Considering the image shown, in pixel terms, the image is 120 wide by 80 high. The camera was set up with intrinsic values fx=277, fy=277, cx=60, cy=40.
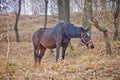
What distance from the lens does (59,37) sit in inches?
479

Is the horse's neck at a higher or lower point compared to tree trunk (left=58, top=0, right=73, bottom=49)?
lower

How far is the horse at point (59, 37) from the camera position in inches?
465

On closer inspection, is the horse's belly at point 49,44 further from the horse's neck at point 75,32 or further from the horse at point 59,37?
the horse's neck at point 75,32

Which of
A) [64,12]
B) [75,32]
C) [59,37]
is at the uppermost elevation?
[64,12]

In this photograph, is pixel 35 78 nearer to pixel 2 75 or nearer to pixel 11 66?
pixel 2 75

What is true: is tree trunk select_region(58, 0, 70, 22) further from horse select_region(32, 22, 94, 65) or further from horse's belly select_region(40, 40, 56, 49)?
horse's belly select_region(40, 40, 56, 49)

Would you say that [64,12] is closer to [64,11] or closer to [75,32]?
[64,11]

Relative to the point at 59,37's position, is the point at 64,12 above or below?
above

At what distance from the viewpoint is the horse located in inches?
465

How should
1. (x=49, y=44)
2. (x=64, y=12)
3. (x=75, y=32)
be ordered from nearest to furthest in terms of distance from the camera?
(x=75, y=32) → (x=49, y=44) → (x=64, y=12)

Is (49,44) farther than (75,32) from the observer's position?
Yes

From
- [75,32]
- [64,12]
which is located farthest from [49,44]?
[64,12]

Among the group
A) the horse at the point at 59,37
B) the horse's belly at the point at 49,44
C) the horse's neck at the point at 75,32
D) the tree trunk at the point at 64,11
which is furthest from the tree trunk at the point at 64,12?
the horse's neck at the point at 75,32

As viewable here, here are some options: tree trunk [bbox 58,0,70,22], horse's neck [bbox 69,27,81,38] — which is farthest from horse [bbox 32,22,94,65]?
tree trunk [bbox 58,0,70,22]
